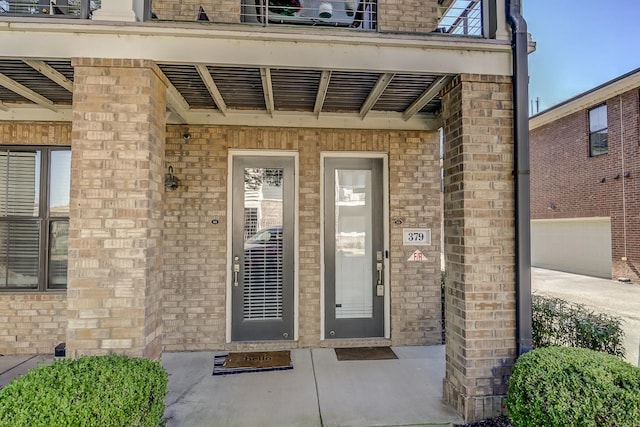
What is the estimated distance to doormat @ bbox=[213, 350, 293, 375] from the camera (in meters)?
4.17

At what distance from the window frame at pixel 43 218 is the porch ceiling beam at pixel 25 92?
634mm

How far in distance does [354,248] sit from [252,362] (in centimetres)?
192

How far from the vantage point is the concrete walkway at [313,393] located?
3178 mm

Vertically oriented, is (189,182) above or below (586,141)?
below

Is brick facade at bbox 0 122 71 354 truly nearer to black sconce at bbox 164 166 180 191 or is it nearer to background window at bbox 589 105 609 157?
black sconce at bbox 164 166 180 191

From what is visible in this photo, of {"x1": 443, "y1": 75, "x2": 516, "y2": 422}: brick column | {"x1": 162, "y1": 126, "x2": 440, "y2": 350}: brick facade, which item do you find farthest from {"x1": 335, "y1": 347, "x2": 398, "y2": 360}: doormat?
{"x1": 443, "y1": 75, "x2": 516, "y2": 422}: brick column

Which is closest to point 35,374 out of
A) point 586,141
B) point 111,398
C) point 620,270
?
point 111,398

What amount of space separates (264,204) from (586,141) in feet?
43.5

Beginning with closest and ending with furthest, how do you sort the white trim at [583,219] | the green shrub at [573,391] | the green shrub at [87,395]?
the green shrub at [87,395], the green shrub at [573,391], the white trim at [583,219]

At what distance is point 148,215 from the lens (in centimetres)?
300

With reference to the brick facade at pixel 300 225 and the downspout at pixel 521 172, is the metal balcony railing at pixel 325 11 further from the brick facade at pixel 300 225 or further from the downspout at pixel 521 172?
the downspout at pixel 521 172

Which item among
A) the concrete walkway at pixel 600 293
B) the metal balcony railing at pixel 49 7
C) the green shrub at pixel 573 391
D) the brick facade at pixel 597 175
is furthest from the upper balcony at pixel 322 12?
the brick facade at pixel 597 175

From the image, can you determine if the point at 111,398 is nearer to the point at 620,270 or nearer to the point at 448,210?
the point at 448,210

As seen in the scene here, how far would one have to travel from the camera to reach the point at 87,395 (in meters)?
2.25
